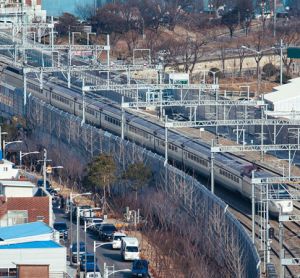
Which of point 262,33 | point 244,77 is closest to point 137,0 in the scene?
point 262,33

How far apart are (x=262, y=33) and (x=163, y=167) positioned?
16.5 meters

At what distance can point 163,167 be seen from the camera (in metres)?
18.8

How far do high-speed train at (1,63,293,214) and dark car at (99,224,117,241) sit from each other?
1490mm

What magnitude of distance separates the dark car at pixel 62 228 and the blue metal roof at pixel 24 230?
1.67 m

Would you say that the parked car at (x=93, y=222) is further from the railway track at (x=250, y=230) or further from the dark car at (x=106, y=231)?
the railway track at (x=250, y=230)

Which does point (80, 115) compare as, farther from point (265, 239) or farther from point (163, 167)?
point (265, 239)

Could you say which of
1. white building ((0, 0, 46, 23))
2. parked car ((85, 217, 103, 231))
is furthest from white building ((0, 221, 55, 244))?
white building ((0, 0, 46, 23))

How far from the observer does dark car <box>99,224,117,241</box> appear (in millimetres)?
16761

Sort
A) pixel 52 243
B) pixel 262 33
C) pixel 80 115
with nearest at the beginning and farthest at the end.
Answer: pixel 52 243
pixel 80 115
pixel 262 33

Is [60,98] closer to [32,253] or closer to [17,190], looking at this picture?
[17,190]

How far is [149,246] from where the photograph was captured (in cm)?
1642

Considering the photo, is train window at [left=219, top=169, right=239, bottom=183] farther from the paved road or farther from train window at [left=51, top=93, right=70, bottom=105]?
train window at [left=51, top=93, right=70, bottom=105]

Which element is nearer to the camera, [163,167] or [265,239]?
[265,239]

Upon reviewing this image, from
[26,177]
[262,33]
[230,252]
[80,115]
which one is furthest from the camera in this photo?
[262,33]
